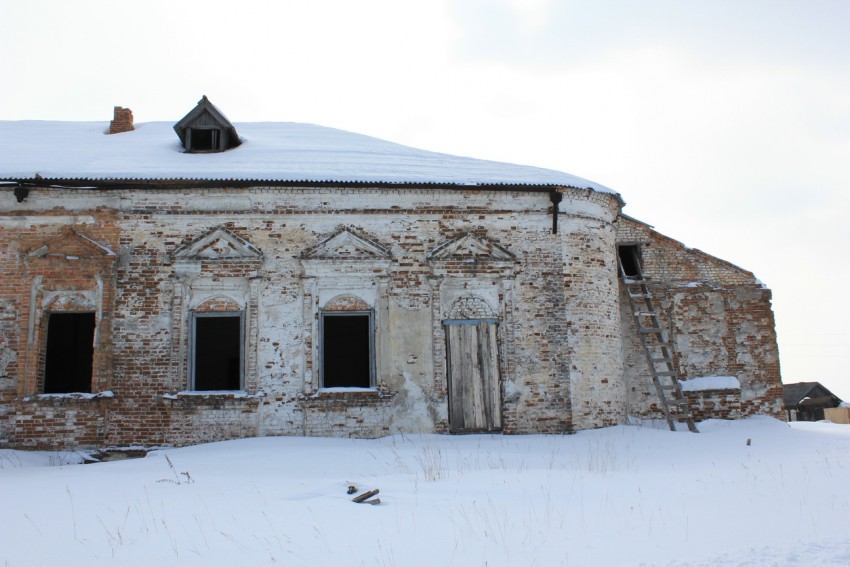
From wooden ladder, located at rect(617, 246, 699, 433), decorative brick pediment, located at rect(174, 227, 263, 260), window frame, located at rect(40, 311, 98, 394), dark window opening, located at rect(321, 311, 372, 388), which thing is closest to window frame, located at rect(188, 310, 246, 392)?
decorative brick pediment, located at rect(174, 227, 263, 260)

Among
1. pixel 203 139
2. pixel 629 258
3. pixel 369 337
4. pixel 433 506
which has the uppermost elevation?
pixel 203 139

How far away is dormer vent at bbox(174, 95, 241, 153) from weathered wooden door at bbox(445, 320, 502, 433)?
5.46 metres

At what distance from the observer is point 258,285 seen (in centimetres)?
1162

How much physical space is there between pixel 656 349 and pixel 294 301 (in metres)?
6.76

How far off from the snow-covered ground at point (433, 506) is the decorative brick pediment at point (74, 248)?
316 cm

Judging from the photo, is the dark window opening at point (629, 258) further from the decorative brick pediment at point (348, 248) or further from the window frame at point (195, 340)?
the window frame at point (195, 340)

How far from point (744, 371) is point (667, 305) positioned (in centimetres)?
190

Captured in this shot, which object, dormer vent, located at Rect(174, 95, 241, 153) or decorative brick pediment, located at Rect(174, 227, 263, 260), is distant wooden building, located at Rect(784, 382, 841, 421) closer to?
decorative brick pediment, located at Rect(174, 227, 263, 260)

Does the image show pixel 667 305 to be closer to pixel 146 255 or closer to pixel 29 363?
pixel 146 255

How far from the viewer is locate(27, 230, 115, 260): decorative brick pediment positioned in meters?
11.4

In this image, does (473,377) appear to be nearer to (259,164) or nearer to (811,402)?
(259,164)

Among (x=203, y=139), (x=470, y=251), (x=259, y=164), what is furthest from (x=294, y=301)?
(x=203, y=139)

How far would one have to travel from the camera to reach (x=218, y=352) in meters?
11.6

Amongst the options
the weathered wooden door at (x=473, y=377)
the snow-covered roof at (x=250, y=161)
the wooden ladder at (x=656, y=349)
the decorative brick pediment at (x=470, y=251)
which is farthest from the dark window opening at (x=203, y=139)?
the wooden ladder at (x=656, y=349)
